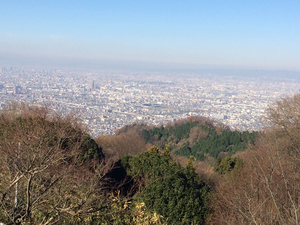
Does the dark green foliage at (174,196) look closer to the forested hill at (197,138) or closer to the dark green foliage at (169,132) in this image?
the forested hill at (197,138)

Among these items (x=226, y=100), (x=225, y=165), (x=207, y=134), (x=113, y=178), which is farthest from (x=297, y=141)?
(x=226, y=100)

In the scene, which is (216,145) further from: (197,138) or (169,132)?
(169,132)

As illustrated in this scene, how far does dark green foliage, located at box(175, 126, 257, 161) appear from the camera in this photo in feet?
61.4

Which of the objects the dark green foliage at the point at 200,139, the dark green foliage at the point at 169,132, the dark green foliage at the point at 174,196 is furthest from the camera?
the dark green foliage at the point at 169,132

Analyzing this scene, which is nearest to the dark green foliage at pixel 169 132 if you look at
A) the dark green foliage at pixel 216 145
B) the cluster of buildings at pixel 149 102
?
the dark green foliage at pixel 216 145

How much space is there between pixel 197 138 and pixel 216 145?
2.97 metres

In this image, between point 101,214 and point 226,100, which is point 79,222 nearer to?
point 101,214

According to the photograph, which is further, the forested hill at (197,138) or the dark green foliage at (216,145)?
the forested hill at (197,138)

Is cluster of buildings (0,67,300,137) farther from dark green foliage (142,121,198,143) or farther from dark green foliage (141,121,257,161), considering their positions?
dark green foliage (141,121,257,161)

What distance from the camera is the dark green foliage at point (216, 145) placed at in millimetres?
18720

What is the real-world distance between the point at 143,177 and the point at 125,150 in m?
7.68

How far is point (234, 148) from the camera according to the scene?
728 inches

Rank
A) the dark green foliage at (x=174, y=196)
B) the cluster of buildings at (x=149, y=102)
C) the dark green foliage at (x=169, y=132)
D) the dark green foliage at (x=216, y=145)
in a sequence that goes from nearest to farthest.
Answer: the dark green foliage at (x=174, y=196) < the dark green foliage at (x=216, y=145) < the dark green foliage at (x=169, y=132) < the cluster of buildings at (x=149, y=102)

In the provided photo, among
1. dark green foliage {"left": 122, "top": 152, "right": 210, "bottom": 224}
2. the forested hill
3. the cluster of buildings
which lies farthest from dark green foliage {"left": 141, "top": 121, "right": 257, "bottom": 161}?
dark green foliage {"left": 122, "top": 152, "right": 210, "bottom": 224}
